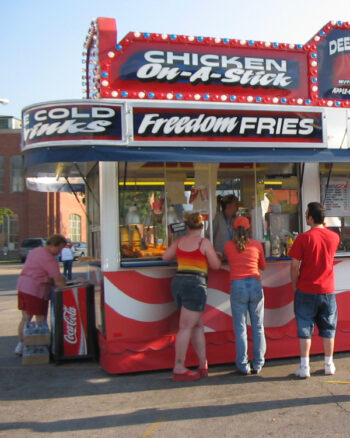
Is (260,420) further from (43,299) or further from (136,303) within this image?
(43,299)

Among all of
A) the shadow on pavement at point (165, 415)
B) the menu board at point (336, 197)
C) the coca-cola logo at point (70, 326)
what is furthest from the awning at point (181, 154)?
the shadow on pavement at point (165, 415)

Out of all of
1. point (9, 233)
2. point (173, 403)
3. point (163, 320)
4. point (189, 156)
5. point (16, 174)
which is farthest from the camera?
point (9, 233)

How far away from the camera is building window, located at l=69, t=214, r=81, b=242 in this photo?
40213 mm

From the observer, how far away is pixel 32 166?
569cm

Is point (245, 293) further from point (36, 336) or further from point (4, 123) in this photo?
point (4, 123)

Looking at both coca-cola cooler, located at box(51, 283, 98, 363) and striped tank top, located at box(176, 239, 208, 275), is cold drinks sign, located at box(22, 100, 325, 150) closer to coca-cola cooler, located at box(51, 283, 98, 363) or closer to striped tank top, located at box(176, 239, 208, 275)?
striped tank top, located at box(176, 239, 208, 275)

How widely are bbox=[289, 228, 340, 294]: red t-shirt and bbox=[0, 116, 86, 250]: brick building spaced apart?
34099 millimetres


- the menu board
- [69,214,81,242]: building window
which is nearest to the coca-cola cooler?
the menu board

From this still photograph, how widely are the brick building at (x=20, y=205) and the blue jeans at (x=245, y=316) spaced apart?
111 ft

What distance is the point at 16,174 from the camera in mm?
38562

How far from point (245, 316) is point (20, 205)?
35728 millimetres

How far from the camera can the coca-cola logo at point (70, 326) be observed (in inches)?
243

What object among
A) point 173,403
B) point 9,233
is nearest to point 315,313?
point 173,403

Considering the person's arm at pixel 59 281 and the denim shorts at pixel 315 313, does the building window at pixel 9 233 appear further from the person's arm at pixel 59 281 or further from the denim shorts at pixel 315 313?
the denim shorts at pixel 315 313
